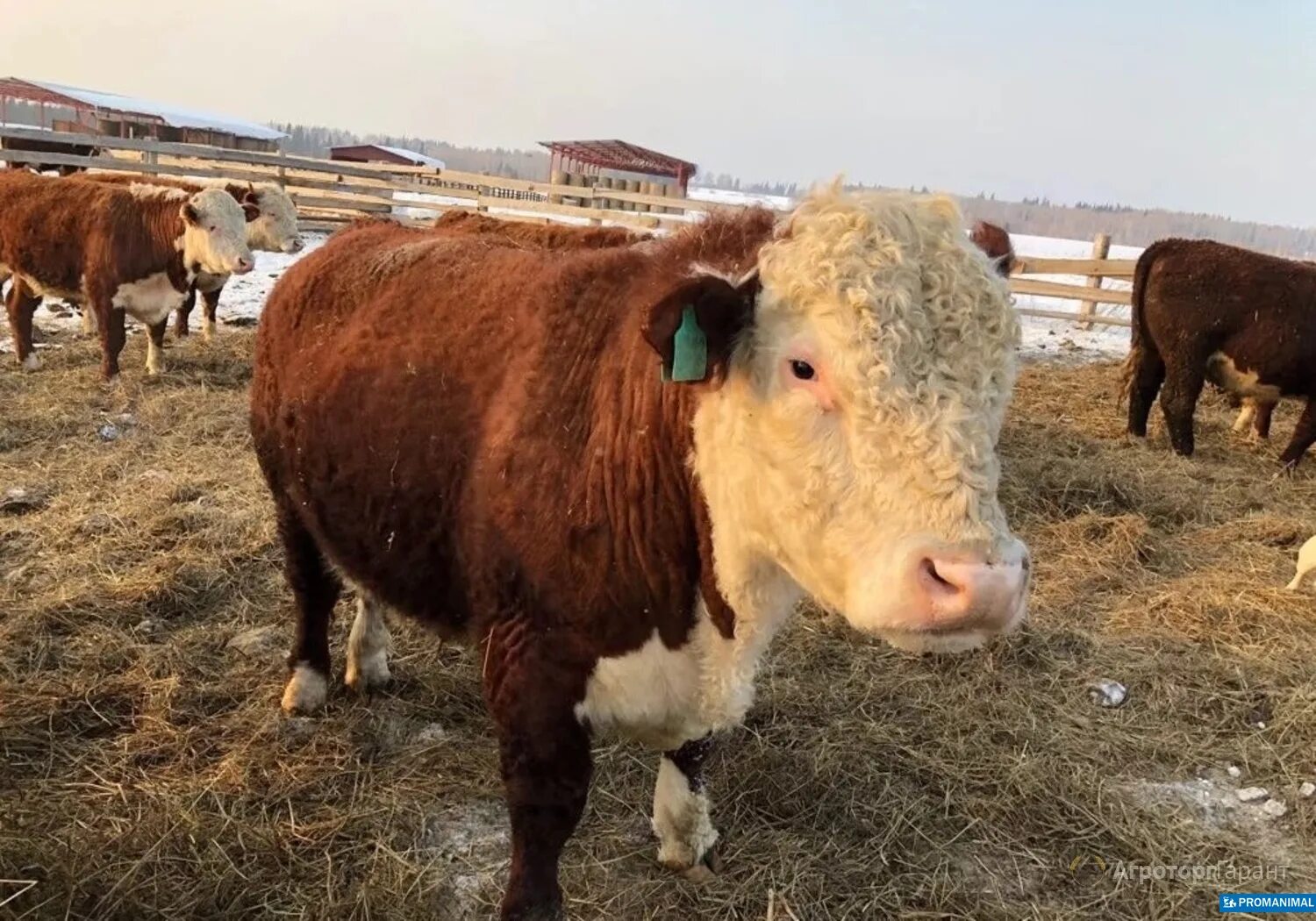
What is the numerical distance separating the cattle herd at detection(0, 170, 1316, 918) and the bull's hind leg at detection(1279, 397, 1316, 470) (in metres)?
8.18

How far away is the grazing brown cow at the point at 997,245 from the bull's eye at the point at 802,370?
70 centimetres

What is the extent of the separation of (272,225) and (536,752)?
1251 cm

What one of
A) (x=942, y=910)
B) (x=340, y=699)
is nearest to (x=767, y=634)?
(x=942, y=910)

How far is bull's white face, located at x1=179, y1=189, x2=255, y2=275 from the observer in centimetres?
937

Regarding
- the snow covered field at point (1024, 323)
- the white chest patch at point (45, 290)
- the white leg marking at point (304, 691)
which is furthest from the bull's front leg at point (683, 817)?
the white chest patch at point (45, 290)

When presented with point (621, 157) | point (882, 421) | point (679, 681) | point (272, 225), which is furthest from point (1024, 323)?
point (621, 157)

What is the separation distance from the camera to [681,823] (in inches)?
113

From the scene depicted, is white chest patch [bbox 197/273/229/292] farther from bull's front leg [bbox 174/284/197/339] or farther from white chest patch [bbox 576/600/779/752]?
white chest patch [bbox 576/600/779/752]

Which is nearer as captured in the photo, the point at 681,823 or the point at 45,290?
the point at 681,823

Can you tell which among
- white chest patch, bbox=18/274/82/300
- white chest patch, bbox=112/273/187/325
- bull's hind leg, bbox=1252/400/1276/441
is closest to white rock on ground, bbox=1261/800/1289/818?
bull's hind leg, bbox=1252/400/1276/441

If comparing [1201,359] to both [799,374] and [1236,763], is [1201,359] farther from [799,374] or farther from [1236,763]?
[799,374]

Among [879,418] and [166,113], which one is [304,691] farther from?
[166,113]

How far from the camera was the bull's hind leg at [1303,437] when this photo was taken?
27.7ft

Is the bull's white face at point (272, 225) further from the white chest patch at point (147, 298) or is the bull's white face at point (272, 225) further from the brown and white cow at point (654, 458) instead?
the brown and white cow at point (654, 458)
